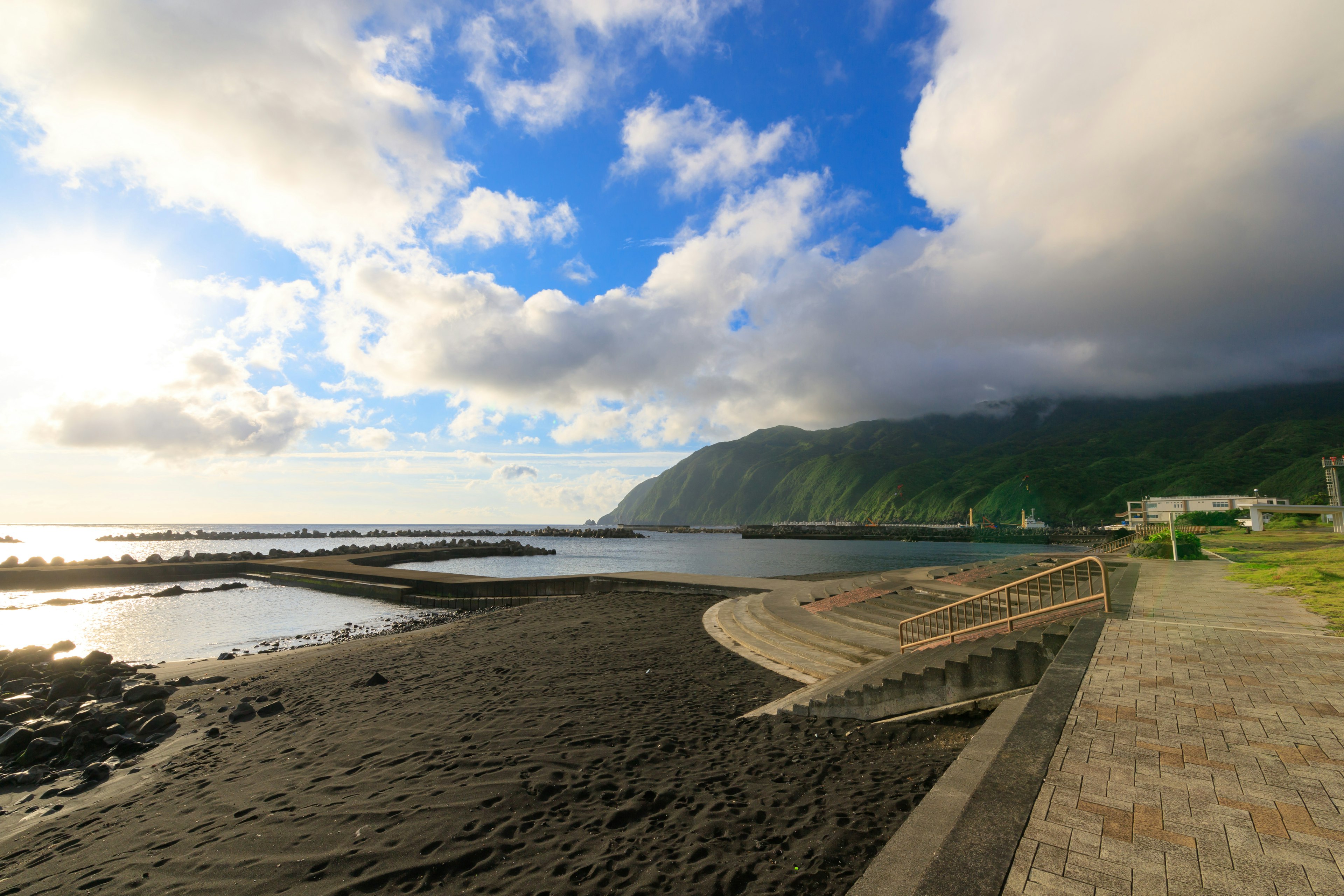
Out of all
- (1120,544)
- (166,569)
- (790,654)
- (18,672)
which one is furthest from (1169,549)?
(166,569)

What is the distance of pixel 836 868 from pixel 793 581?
21.0 meters

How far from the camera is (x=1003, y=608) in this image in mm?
10984

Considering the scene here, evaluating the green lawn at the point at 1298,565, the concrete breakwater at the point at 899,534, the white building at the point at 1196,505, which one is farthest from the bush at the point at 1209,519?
the concrete breakwater at the point at 899,534

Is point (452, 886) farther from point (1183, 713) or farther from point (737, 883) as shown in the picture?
point (1183, 713)

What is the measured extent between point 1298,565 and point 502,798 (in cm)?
2213

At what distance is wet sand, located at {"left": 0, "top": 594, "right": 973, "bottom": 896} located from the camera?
189 inches

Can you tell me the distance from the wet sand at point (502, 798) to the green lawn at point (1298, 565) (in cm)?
829

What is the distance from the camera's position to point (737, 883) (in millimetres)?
4332

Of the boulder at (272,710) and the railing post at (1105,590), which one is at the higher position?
the railing post at (1105,590)

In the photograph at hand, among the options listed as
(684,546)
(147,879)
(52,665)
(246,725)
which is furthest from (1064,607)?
(684,546)

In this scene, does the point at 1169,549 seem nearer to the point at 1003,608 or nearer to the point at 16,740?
the point at 1003,608

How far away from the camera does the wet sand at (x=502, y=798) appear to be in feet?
15.7

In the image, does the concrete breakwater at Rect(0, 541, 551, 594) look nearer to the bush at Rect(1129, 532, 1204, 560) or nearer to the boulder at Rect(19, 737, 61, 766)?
the boulder at Rect(19, 737, 61, 766)

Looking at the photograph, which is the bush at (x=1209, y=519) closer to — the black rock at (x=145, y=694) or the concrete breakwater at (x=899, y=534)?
the concrete breakwater at (x=899, y=534)
